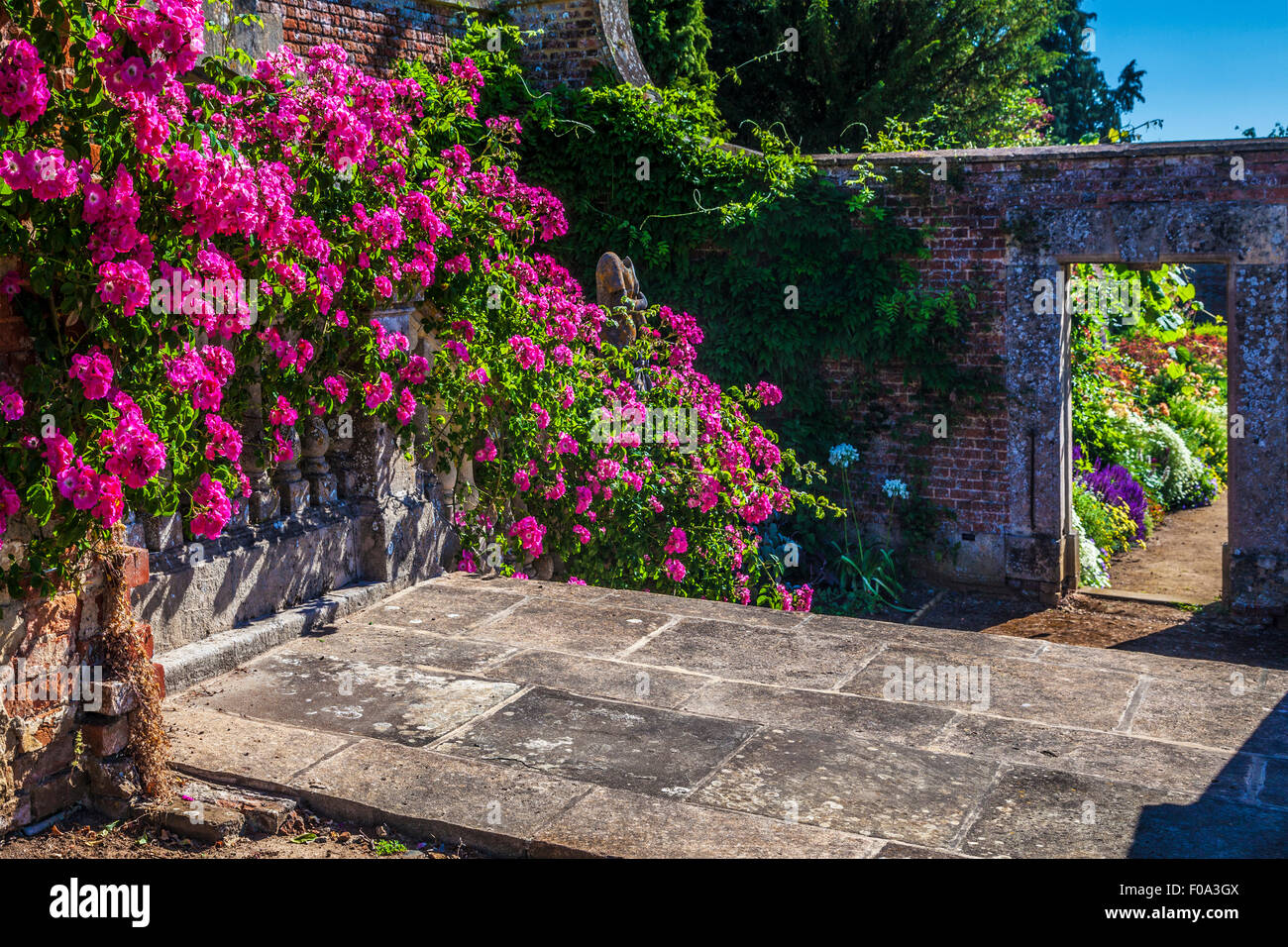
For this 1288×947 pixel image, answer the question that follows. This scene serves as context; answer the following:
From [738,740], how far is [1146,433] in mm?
10221

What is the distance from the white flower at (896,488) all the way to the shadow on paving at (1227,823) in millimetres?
6007

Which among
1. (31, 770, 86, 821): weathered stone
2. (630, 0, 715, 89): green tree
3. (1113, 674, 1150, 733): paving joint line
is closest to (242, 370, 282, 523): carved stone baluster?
(31, 770, 86, 821): weathered stone

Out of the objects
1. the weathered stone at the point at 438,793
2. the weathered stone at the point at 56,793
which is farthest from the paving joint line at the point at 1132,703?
the weathered stone at the point at 56,793

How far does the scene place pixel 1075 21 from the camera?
27984mm

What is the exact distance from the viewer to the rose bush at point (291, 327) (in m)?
2.90

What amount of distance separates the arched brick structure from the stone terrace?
470cm

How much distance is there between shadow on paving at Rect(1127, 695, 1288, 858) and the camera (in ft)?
9.00

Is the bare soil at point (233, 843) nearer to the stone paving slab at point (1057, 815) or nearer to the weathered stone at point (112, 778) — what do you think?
the weathered stone at point (112, 778)

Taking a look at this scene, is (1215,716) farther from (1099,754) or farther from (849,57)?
(849,57)

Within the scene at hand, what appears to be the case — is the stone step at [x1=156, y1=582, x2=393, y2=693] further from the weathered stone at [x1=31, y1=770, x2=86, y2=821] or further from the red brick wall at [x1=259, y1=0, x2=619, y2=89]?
the red brick wall at [x1=259, y1=0, x2=619, y2=89]

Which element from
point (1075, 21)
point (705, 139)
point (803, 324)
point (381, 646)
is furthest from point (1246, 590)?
point (1075, 21)

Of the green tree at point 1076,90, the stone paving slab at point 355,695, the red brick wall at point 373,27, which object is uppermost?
Result: the green tree at point 1076,90

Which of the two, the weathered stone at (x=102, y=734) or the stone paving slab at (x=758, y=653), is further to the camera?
the stone paving slab at (x=758, y=653)

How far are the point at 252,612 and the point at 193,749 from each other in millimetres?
983
